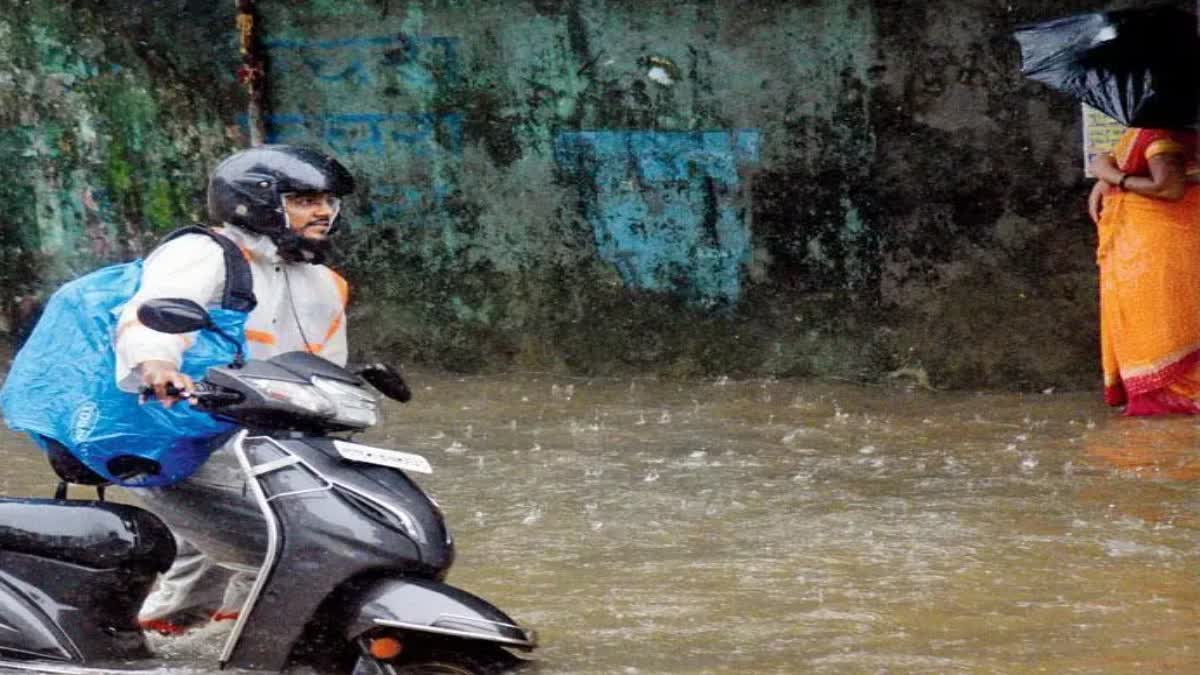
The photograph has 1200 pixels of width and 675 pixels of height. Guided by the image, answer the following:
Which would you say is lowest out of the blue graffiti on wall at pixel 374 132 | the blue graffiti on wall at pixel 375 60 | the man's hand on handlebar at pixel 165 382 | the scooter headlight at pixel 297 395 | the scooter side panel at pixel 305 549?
the scooter side panel at pixel 305 549

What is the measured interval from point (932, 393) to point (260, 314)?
5.08 metres

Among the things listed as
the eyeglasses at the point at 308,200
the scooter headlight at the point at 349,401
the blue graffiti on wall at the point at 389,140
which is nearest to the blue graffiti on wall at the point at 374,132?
the blue graffiti on wall at the point at 389,140

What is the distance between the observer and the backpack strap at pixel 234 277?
15.5 feet

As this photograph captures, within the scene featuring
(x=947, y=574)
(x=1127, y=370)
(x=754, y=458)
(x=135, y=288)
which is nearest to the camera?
(x=135, y=288)

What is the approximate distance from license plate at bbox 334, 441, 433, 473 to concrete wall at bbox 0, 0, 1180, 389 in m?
5.22

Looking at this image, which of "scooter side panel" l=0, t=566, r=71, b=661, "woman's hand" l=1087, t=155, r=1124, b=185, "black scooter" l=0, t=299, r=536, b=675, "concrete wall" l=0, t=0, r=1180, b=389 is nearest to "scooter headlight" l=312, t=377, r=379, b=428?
"black scooter" l=0, t=299, r=536, b=675

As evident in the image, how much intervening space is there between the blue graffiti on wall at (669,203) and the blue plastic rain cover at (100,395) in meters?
5.18

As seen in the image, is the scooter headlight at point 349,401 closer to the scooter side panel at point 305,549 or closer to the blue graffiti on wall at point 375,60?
the scooter side panel at point 305,549

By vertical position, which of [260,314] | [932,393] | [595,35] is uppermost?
[595,35]

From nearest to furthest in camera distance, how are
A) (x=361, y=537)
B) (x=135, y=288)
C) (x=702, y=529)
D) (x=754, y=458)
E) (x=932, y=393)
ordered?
1. (x=361, y=537)
2. (x=135, y=288)
3. (x=702, y=529)
4. (x=754, y=458)
5. (x=932, y=393)

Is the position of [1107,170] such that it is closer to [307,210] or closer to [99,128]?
[307,210]

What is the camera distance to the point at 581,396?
32.1ft

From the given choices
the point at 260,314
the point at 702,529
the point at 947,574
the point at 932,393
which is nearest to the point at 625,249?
the point at 932,393

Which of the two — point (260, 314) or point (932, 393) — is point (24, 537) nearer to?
point (260, 314)
